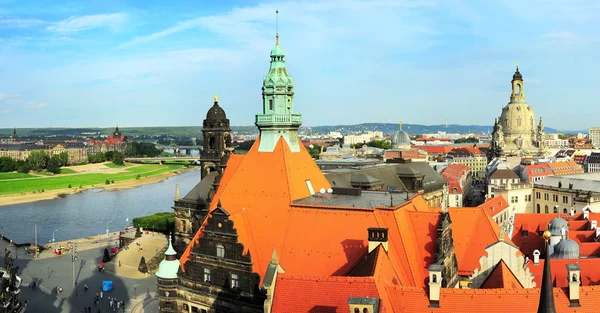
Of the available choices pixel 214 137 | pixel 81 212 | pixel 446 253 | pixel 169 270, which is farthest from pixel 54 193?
pixel 446 253

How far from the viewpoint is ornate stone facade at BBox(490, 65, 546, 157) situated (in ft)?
544

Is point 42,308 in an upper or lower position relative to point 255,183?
lower

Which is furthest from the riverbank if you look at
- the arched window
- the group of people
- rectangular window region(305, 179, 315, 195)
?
the arched window

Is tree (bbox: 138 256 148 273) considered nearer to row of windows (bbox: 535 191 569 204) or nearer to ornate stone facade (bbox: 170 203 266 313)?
ornate stone facade (bbox: 170 203 266 313)

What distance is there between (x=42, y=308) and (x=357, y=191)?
30.7m

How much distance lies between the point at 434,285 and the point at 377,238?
588cm

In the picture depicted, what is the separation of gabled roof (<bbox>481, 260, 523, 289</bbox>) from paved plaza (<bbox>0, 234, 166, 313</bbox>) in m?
27.5

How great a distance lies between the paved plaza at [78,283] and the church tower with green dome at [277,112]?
19299mm

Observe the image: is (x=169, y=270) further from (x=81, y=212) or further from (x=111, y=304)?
(x=81, y=212)

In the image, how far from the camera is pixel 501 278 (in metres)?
31.6

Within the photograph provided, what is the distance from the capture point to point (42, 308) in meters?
50.0

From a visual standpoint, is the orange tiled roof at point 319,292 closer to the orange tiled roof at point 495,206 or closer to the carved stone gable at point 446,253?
the carved stone gable at point 446,253

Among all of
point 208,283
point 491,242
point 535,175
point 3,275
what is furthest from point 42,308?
point 535,175

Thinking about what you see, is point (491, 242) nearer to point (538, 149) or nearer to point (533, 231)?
point (533, 231)
